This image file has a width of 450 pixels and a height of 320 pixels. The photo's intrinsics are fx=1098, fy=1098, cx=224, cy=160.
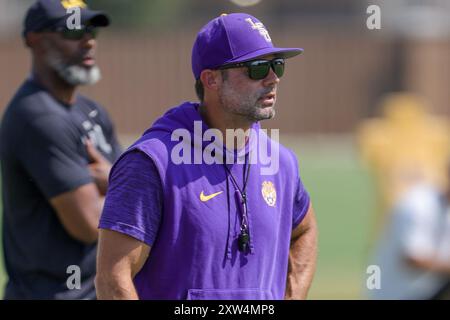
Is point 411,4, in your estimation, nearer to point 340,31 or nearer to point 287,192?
point 340,31

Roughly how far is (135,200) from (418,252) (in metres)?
4.24

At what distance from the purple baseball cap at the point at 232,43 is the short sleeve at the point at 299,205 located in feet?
1.99

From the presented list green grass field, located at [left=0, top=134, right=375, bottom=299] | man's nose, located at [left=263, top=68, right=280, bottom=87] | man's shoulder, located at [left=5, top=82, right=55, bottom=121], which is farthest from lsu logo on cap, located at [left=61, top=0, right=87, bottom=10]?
green grass field, located at [left=0, top=134, right=375, bottom=299]

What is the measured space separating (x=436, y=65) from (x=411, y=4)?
9.45 m

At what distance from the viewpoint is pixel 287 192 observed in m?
4.54

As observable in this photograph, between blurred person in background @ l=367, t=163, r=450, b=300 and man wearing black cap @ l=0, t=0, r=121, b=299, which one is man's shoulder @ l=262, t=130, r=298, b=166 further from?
blurred person in background @ l=367, t=163, r=450, b=300

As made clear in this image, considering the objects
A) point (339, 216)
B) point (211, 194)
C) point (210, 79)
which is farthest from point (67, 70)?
point (339, 216)

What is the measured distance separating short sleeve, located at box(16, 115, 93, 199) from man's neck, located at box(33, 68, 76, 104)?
0.24 m

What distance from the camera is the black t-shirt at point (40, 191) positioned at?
5.31m

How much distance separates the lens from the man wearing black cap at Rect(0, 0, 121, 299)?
5.28 metres

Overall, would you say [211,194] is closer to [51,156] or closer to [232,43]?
[232,43]

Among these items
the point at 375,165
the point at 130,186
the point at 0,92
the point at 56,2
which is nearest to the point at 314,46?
the point at 0,92

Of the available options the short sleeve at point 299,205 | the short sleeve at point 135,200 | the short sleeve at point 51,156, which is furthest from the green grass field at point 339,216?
the short sleeve at point 135,200
